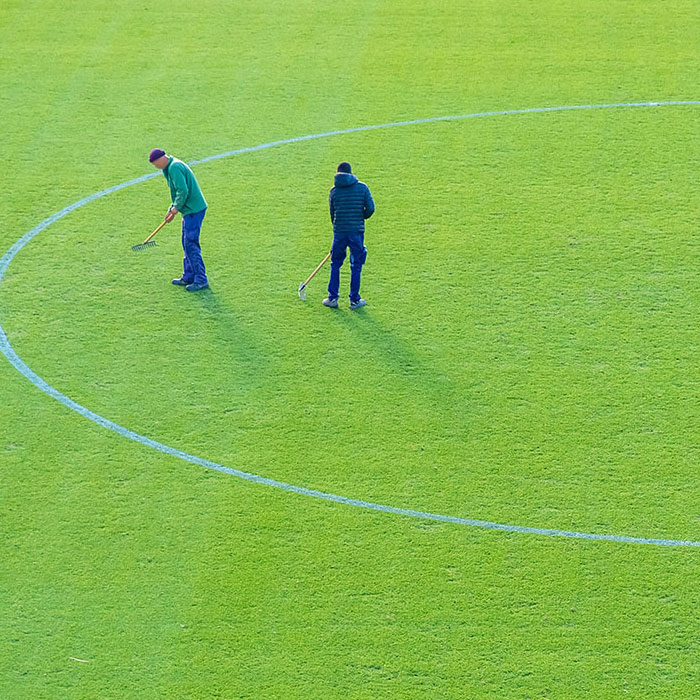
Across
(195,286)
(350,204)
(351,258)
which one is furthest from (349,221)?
(195,286)

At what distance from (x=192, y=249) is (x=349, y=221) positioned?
2.21m

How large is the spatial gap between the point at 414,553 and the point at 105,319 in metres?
5.80

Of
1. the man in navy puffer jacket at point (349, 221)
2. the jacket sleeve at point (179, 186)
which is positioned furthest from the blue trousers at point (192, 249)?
the man in navy puffer jacket at point (349, 221)

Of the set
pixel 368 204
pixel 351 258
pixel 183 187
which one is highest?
pixel 183 187

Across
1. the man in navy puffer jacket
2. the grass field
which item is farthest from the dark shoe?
the man in navy puffer jacket

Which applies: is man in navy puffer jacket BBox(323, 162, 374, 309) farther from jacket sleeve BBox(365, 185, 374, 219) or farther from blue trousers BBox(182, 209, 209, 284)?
blue trousers BBox(182, 209, 209, 284)

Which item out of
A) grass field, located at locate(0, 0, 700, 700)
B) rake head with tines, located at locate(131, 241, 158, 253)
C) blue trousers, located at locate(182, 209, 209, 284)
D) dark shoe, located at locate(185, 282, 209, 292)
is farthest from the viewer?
rake head with tines, located at locate(131, 241, 158, 253)

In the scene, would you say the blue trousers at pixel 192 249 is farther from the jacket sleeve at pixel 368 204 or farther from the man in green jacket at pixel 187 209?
the jacket sleeve at pixel 368 204

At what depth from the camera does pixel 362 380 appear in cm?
1303

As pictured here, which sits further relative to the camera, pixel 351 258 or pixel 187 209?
pixel 187 209

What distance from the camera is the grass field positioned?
31.6 feet

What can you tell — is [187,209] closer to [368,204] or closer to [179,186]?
[179,186]

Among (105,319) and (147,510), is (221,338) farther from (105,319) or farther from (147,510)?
(147,510)

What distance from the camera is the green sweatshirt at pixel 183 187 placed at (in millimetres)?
14320
